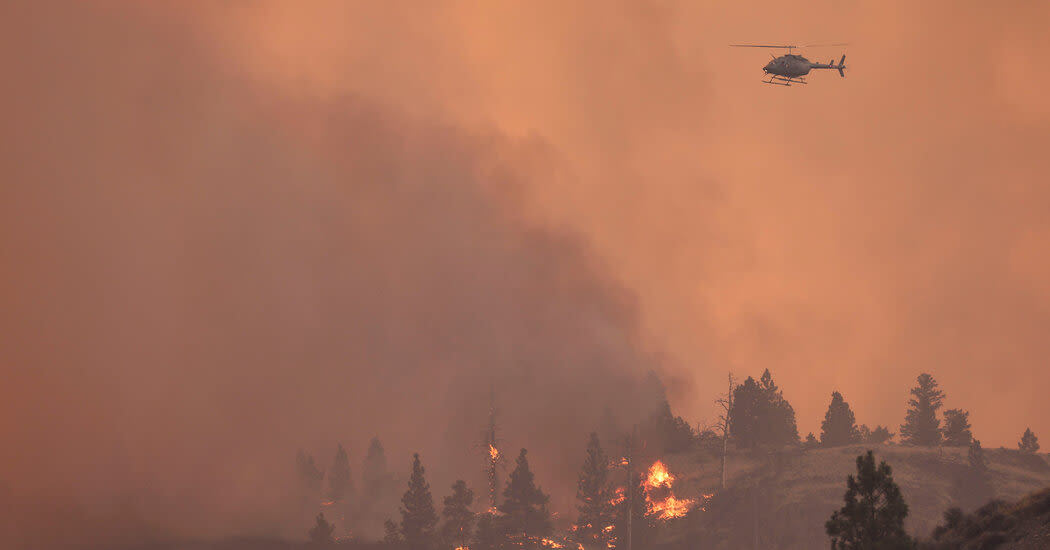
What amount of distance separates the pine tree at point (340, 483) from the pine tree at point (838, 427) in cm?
6471

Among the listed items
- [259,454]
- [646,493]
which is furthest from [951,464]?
[259,454]

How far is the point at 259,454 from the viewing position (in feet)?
503

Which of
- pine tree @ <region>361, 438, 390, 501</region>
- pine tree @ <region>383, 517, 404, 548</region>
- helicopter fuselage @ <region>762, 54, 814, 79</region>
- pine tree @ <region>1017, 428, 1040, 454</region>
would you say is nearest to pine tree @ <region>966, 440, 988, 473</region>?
pine tree @ <region>1017, 428, 1040, 454</region>

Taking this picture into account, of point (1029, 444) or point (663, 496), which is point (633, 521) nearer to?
point (663, 496)

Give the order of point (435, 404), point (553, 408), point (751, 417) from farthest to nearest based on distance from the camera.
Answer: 1. point (435, 404)
2. point (553, 408)
3. point (751, 417)

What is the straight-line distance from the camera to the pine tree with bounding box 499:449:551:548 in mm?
87312

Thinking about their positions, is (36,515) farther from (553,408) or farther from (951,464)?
(951,464)

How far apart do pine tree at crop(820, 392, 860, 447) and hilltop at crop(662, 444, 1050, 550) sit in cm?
454

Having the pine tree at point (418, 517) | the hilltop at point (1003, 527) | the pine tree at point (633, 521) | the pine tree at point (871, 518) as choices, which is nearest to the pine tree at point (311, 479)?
the pine tree at point (418, 517)

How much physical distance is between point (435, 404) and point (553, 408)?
3955 cm

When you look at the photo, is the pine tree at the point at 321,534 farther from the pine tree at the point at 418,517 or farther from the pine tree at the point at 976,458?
the pine tree at the point at 976,458

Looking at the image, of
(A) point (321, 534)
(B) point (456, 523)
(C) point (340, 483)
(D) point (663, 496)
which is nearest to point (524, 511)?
(B) point (456, 523)

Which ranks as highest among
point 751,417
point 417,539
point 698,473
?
point 751,417

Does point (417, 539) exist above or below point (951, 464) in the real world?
below
